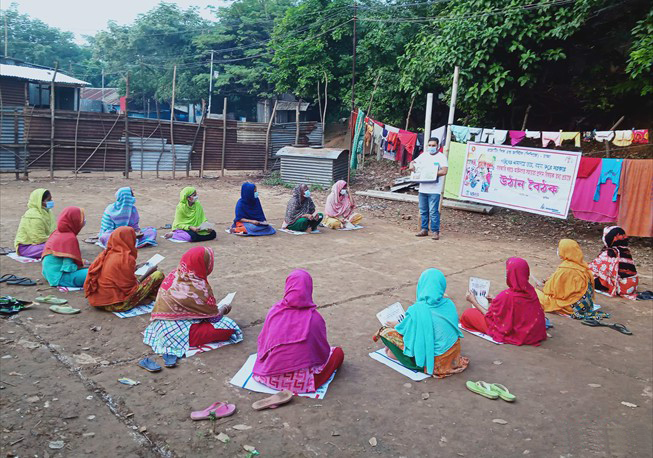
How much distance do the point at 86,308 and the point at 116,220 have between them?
2714 mm

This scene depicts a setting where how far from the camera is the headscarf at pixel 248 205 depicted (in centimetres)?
894

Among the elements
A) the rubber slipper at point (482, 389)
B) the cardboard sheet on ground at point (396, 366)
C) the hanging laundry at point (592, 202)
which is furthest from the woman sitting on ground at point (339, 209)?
the rubber slipper at point (482, 389)

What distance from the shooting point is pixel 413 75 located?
43.7 ft

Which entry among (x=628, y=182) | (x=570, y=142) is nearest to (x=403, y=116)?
(x=570, y=142)

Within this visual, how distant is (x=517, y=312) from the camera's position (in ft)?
15.7

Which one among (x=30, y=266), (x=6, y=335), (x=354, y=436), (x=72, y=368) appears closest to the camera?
(x=354, y=436)

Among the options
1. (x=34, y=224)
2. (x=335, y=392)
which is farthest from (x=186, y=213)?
(x=335, y=392)

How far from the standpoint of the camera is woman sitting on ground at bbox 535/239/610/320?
5.57 meters

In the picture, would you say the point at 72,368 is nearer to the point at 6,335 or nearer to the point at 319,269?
the point at 6,335

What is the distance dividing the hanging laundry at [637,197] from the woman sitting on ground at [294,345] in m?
7.21

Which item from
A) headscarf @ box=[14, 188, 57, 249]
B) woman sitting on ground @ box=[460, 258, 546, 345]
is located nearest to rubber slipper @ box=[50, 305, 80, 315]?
headscarf @ box=[14, 188, 57, 249]

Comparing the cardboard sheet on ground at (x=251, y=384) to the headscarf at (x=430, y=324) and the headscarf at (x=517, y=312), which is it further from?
the headscarf at (x=517, y=312)

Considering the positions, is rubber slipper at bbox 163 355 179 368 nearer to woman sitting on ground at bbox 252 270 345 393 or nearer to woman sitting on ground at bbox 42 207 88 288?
woman sitting on ground at bbox 252 270 345 393

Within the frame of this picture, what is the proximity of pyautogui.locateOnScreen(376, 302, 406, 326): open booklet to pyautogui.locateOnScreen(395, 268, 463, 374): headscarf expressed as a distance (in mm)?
167
